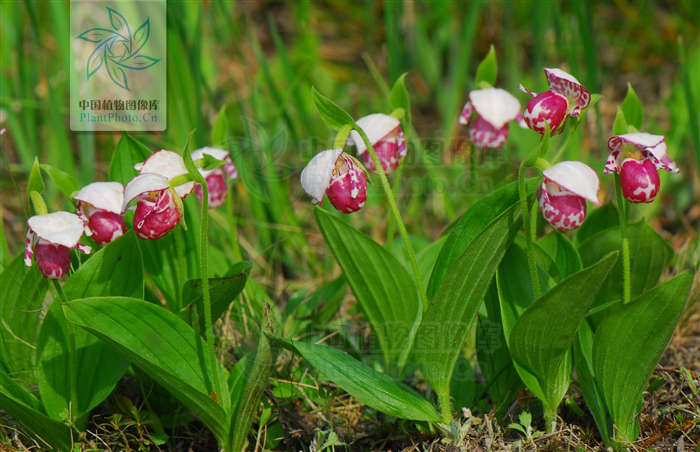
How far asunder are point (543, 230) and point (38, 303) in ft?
5.27

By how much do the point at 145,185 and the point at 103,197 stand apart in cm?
23

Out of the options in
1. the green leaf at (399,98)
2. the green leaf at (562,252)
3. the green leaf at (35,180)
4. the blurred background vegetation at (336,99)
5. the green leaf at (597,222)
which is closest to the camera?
the green leaf at (35,180)

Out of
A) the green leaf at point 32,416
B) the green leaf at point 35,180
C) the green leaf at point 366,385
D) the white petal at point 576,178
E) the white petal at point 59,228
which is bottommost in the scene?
the green leaf at point 32,416

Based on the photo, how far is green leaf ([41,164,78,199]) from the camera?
1.47m

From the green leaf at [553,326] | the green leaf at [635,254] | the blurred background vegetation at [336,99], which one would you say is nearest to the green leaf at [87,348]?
the blurred background vegetation at [336,99]

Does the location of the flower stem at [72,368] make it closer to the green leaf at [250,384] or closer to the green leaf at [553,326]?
the green leaf at [250,384]

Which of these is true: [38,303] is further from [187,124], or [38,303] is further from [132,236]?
[187,124]

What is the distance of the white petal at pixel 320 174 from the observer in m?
1.26

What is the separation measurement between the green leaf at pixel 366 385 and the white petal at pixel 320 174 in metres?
0.31

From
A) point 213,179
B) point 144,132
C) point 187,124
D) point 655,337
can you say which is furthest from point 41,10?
point 655,337

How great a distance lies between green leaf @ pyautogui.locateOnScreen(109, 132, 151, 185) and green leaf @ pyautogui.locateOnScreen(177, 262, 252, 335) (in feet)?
1.19

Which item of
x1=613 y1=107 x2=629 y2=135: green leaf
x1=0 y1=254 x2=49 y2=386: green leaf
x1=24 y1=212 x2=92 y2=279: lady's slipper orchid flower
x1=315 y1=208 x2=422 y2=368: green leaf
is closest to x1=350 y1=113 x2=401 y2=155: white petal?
x1=315 y1=208 x2=422 y2=368: green leaf

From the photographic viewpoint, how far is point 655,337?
1286mm

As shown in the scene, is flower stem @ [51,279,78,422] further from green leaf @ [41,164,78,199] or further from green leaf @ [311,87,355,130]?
green leaf @ [311,87,355,130]
